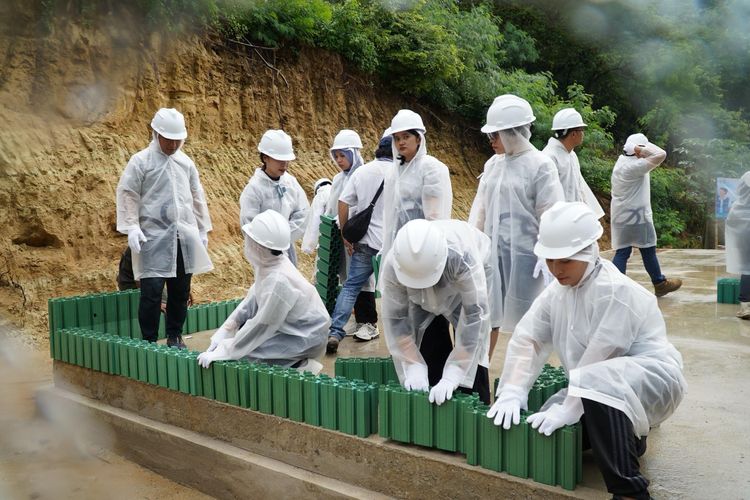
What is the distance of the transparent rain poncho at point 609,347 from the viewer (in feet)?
9.29

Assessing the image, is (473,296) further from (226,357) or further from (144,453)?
(144,453)

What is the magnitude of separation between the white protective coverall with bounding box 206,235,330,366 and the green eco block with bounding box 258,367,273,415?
32cm

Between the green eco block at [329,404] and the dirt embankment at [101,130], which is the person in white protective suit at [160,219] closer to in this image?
the green eco block at [329,404]

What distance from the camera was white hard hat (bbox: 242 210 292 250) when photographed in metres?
4.26

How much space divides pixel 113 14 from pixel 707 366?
7576 mm

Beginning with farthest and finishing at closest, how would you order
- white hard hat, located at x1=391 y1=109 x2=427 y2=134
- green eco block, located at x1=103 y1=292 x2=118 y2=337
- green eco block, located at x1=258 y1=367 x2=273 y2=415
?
green eco block, located at x1=103 y1=292 x2=118 y2=337 → white hard hat, located at x1=391 y1=109 x2=427 y2=134 → green eco block, located at x1=258 y1=367 x2=273 y2=415

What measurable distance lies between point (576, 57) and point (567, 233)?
63.6 ft

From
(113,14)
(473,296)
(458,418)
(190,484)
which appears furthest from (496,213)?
(113,14)

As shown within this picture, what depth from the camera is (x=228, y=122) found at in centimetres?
1003

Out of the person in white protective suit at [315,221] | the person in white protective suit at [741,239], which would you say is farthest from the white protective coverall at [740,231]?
the person in white protective suit at [315,221]

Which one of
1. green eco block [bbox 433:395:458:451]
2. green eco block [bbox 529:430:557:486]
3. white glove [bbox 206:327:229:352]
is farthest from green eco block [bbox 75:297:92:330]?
green eco block [bbox 529:430:557:486]

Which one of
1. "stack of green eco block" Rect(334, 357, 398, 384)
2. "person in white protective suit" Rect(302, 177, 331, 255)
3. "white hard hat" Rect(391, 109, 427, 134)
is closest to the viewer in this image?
"stack of green eco block" Rect(334, 357, 398, 384)

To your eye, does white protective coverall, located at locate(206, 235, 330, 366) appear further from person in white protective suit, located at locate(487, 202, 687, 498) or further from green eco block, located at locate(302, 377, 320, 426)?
person in white protective suit, located at locate(487, 202, 687, 498)

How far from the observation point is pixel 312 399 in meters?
3.82
